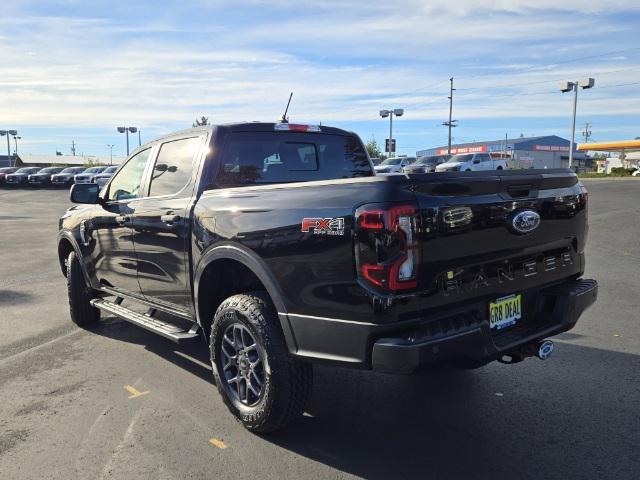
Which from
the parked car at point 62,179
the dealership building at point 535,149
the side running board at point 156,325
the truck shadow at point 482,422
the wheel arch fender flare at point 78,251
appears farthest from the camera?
the dealership building at point 535,149

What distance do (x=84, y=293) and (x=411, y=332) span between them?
13.7ft

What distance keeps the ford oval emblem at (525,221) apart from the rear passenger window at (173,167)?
234 cm

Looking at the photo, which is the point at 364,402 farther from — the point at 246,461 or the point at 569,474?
the point at 569,474

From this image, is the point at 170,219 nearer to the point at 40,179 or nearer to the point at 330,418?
the point at 330,418

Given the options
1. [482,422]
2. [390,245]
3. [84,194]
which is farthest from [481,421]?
[84,194]

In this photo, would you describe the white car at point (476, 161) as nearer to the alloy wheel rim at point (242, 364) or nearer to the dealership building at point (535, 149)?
the alloy wheel rim at point (242, 364)

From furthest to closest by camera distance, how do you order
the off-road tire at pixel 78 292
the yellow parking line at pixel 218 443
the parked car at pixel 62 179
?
the parked car at pixel 62 179
the off-road tire at pixel 78 292
the yellow parking line at pixel 218 443

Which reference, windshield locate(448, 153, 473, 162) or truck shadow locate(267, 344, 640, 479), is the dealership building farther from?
truck shadow locate(267, 344, 640, 479)

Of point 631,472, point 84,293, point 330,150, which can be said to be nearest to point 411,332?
point 631,472

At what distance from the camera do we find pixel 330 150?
16.0ft

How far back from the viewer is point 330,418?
12.3 feet

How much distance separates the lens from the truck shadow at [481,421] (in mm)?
3096

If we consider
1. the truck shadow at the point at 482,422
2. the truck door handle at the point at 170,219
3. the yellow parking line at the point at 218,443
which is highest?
the truck door handle at the point at 170,219

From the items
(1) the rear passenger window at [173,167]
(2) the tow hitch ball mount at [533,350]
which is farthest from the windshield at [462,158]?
(2) the tow hitch ball mount at [533,350]
